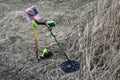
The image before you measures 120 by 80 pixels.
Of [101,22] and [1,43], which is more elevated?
[101,22]

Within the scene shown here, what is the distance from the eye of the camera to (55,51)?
4.05m

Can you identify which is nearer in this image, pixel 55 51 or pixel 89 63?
pixel 89 63

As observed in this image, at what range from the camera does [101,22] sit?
12.7 feet

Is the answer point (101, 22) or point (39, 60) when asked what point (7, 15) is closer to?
point (39, 60)

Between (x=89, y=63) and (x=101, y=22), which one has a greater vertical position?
(x=101, y=22)

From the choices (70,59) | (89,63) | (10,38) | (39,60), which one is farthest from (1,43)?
(89,63)

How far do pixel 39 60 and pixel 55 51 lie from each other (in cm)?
26

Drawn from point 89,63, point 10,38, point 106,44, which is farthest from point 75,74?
point 10,38

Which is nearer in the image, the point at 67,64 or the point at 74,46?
the point at 67,64

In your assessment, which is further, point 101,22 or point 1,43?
point 1,43

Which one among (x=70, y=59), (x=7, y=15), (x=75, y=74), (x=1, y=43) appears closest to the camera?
(x=75, y=74)

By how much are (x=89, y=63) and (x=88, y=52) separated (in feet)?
0.57

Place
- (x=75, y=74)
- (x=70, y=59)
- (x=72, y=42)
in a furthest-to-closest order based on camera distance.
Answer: (x=72, y=42) < (x=70, y=59) < (x=75, y=74)

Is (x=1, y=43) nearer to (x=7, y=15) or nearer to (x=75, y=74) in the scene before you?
(x=7, y=15)
